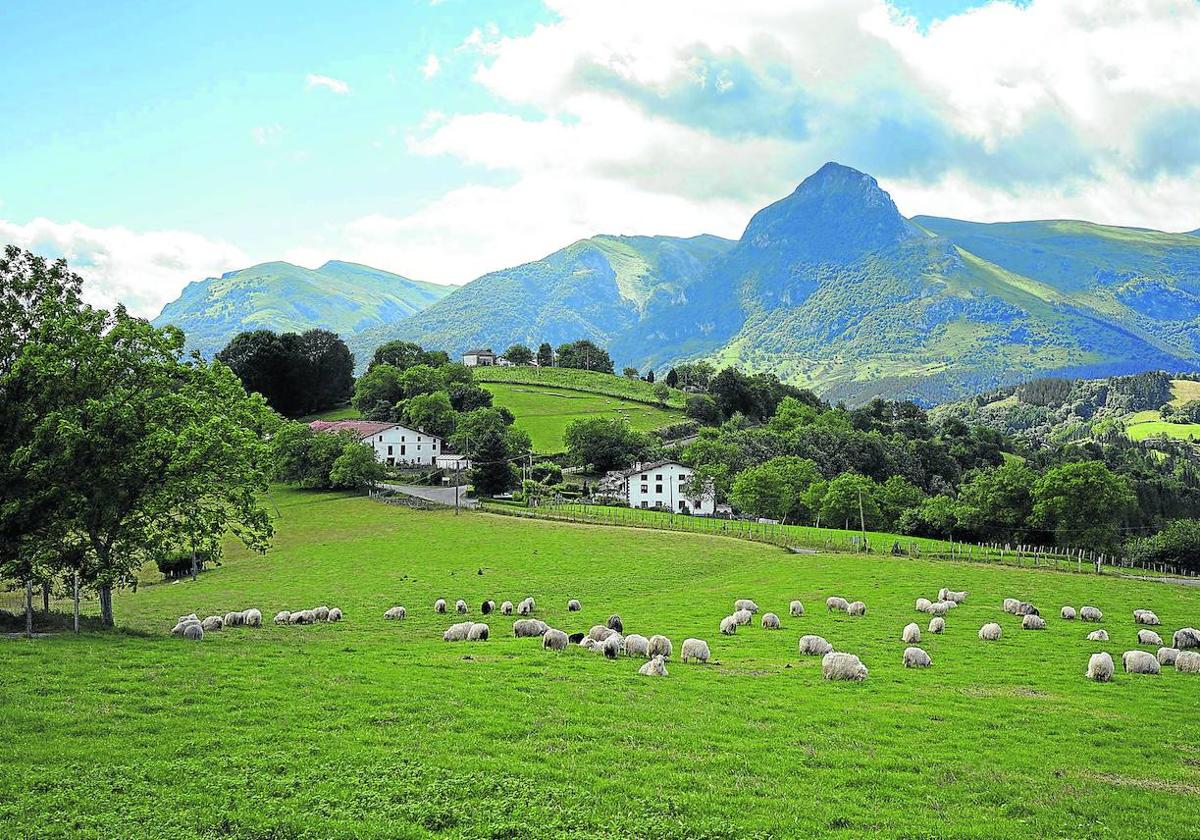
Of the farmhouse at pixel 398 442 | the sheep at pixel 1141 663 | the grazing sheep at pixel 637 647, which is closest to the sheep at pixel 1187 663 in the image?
the sheep at pixel 1141 663

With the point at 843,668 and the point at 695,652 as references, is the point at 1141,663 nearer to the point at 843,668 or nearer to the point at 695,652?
the point at 843,668

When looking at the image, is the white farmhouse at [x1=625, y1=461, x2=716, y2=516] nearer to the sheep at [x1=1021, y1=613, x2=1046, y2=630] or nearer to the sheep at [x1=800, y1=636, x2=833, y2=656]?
the sheep at [x1=1021, y1=613, x2=1046, y2=630]

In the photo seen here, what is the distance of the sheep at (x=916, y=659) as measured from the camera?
2761 centimetres

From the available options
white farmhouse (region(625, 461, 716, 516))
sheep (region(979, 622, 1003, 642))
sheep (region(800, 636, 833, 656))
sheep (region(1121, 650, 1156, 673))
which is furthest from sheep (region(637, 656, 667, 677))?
white farmhouse (region(625, 461, 716, 516))

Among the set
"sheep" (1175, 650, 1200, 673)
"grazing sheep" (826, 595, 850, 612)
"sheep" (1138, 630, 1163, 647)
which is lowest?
"grazing sheep" (826, 595, 850, 612)

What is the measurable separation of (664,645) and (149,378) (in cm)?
2147

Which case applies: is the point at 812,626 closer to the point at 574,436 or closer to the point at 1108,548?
the point at 1108,548

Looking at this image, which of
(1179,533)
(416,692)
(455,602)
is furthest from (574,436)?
(416,692)

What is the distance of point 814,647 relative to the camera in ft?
97.5

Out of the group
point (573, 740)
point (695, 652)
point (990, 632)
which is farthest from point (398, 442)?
point (573, 740)

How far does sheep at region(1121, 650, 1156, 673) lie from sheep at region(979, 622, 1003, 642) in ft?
20.4

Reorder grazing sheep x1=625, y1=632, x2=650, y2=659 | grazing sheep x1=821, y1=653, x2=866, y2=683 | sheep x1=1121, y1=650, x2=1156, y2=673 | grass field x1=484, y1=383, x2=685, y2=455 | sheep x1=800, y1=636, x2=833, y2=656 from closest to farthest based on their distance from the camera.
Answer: grazing sheep x1=821, y1=653, x2=866, y2=683 < sheep x1=1121, y1=650, x2=1156, y2=673 < grazing sheep x1=625, y1=632, x2=650, y2=659 < sheep x1=800, y1=636, x2=833, y2=656 < grass field x1=484, y1=383, x2=685, y2=455

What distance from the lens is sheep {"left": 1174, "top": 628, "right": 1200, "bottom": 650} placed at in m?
30.4

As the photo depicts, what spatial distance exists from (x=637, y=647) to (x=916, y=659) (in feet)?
31.1
